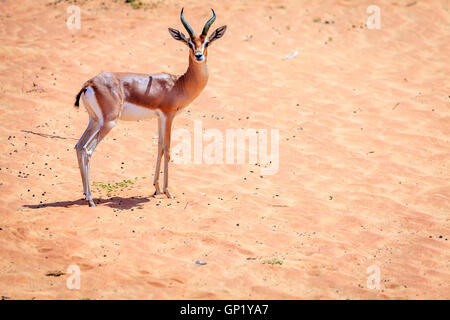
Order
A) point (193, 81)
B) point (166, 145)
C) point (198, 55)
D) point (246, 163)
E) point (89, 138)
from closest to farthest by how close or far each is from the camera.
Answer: point (89, 138)
point (198, 55)
point (166, 145)
point (193, 81)
point (246, 163)

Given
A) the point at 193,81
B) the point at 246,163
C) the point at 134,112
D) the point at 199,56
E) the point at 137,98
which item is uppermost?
the point at 199,56

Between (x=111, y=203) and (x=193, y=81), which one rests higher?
(x=193, y=81)

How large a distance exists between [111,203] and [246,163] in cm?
298

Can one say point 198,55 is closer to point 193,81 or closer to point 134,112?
point 193,81

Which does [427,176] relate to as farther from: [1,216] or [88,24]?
[88,24]

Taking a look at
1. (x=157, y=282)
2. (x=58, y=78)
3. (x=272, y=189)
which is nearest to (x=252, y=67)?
(x=58, y=78)

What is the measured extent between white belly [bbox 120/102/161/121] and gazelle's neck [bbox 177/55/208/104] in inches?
23.5

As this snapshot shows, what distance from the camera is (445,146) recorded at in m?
11.0

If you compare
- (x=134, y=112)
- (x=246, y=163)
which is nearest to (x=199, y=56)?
(x=134, y=112)

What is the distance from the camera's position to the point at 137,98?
28.1 feet

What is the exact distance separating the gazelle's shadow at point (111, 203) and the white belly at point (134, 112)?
1.25 metres

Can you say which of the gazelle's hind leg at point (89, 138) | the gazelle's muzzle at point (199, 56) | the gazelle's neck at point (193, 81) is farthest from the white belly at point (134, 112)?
the gazelle's muzzle at point (199, 56)

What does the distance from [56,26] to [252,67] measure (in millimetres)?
6580

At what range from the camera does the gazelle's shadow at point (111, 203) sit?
8.04 metres
